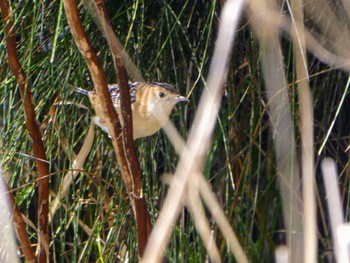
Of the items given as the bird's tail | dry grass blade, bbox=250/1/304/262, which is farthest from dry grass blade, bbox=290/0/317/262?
the bird's tail

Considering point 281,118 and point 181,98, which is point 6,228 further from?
point 281,118

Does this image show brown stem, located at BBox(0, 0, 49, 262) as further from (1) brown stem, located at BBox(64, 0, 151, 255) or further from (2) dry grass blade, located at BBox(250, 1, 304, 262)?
(2) dry grass blade, located at BBox(250, 1, 304, 262)

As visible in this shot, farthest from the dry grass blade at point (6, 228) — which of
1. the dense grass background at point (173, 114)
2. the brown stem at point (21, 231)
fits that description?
the dense grass background at point (173, 114)

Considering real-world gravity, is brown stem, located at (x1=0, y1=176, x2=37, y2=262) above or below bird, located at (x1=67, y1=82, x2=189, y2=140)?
below

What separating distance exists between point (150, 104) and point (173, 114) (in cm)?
8

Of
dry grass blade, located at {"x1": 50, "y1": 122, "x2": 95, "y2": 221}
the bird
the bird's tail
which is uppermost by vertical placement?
the bird's tail

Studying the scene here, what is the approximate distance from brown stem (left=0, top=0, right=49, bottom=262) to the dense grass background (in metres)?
0.10

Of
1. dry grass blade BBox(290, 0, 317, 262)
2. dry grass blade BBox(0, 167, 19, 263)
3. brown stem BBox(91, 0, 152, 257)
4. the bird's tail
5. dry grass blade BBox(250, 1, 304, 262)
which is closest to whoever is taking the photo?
dry grass blade BBox(290, 0, 317, 262)

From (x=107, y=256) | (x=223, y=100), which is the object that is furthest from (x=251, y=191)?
(x=107, y=256)

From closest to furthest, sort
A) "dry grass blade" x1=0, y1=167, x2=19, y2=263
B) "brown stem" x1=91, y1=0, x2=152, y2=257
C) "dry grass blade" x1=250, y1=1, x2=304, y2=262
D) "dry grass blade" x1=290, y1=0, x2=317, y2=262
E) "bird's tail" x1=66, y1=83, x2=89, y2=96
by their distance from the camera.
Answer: "dry grass blade" x1=290, y1=0, x2=317, y2=262, "brown stem" x1=91, y1=0, x2=152, y2=257, "dry grass blade" x1=0, y1=167, x2=19, y2=263, "dry grass blade" x1=250, y1=1, x2=304, y2=262, "bird's tail" x1=66, y1=83, x2=89, y2=96

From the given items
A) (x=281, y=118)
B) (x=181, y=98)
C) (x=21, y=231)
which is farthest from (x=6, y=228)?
(x=281, y=118)

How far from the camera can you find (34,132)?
2033 mm

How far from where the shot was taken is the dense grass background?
2240mm

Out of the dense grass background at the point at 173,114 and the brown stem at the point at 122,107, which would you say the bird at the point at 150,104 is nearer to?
the dense grass background at the point at 173,114
